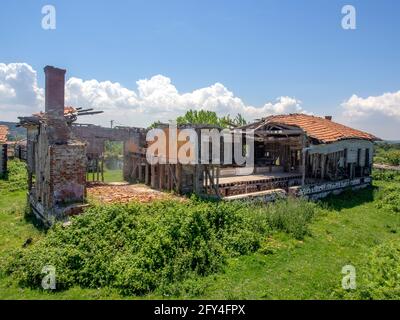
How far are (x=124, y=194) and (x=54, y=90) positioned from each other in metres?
4.91

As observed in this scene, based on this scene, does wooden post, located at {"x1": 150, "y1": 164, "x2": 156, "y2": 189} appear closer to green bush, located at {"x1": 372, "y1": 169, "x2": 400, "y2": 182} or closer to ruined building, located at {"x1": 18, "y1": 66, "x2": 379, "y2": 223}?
ruined building, located at {"x1": 18, "y1": 66, "x2": 379, "y2": 223}

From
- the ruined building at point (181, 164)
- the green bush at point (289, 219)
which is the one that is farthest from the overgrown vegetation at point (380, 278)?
the ruined building at point (181, 164)

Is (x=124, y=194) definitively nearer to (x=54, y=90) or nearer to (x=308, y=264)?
(x=54, y=90)

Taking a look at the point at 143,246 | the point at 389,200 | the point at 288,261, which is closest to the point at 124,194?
the point at 143,246

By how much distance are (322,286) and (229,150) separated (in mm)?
14161

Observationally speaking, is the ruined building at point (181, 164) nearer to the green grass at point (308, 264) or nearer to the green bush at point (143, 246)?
the green bush at point (143, 246)

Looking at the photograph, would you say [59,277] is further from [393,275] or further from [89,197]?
[393,275]

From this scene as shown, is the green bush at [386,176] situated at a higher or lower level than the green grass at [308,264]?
higher

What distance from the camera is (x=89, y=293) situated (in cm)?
767

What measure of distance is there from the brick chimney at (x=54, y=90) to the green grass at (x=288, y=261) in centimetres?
444

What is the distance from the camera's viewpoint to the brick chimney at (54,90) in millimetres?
13078

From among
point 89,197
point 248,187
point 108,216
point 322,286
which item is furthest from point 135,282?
point 248,187

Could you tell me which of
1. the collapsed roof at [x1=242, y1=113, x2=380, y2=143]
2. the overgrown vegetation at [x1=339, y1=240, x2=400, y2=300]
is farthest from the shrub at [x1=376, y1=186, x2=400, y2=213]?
the overgrown vegetation at [x1=339, y1=240, x2=400, y2=300]

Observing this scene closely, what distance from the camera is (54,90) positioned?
13211 millimetres
